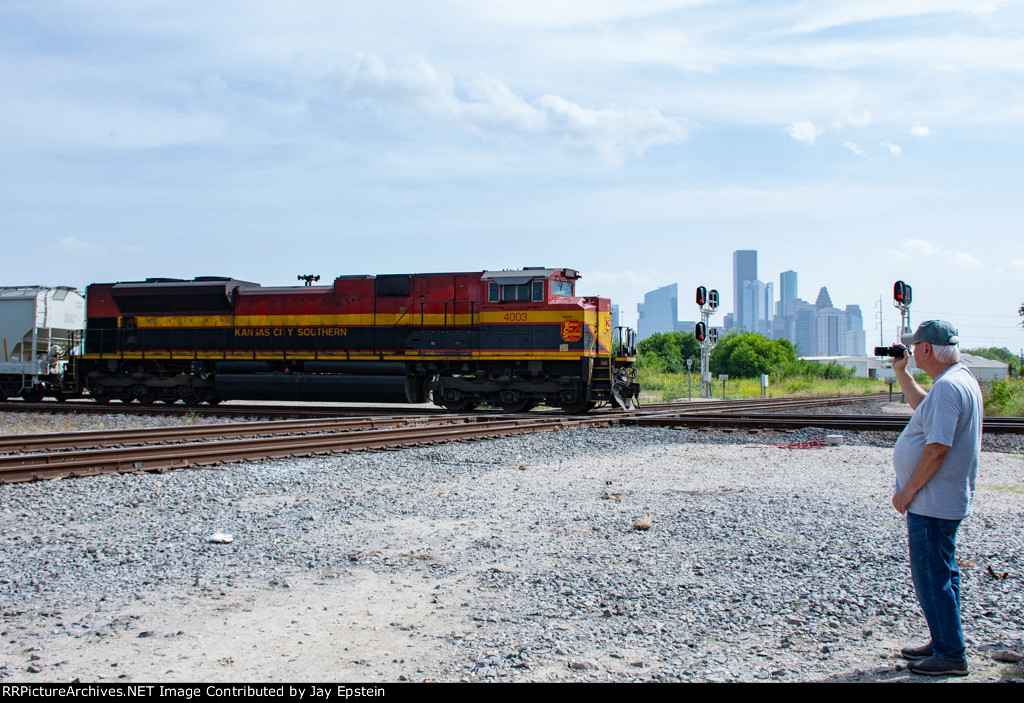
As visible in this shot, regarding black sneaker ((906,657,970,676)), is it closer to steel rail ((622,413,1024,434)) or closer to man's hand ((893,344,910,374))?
man's hand ((893,344,910,374))

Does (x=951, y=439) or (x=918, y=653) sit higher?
(x=951, y=439)

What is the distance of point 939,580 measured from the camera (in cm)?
329

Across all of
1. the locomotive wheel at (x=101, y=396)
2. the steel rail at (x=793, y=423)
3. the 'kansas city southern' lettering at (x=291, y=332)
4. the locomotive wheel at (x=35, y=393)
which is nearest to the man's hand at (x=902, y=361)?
the steel rail at (x=793, y=423)

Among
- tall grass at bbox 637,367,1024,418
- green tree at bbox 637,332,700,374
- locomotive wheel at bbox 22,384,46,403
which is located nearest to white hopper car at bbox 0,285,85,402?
locomotive wheel at bbox 22,384,46,403

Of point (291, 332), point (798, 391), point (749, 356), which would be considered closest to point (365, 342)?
point (291, 332)

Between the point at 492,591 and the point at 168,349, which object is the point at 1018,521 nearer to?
the point at 492,591

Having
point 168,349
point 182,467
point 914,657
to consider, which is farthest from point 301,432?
point 914,657

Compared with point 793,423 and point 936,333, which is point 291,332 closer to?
point 793,423

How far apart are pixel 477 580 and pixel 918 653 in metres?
2.27

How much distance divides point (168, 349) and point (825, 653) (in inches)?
775

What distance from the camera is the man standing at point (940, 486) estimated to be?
3199mm

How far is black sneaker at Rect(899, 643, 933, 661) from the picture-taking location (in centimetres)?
329
